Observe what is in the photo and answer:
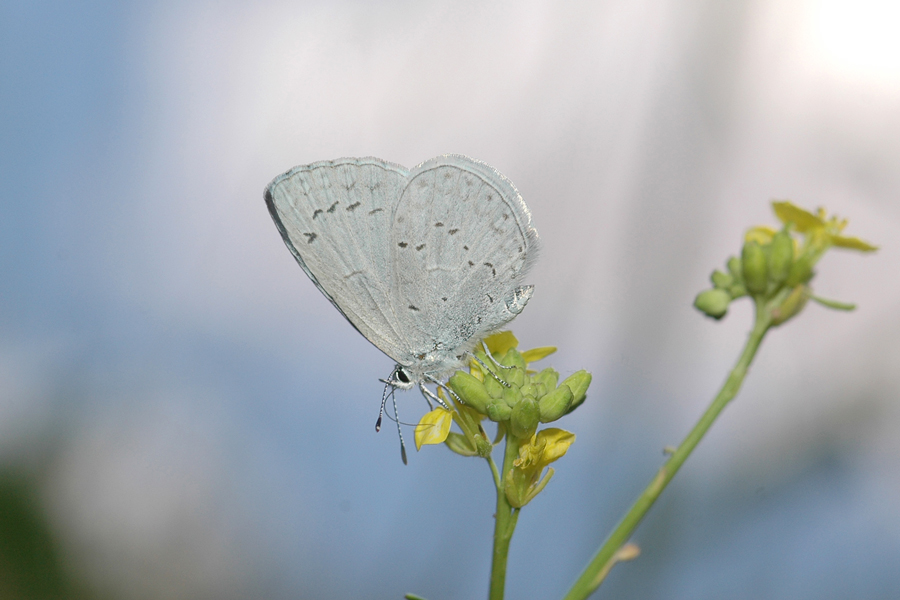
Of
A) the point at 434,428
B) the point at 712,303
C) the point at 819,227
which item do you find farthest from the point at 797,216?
the point at 434,428

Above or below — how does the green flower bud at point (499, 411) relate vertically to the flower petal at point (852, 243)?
below

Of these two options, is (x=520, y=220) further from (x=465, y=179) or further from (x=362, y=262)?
(x=362, y=262)

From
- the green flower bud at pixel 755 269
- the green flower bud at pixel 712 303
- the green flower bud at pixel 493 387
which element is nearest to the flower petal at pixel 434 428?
the green flower bud at pixel 493 387

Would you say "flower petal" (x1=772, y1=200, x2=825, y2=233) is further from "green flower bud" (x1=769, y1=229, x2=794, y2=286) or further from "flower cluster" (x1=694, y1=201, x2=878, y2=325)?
"green flower bud" (x1=769, y1=229, x2=794, y2=286)

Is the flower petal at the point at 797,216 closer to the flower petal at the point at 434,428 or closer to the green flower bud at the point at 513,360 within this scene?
the green flower bud at the point at 513,360

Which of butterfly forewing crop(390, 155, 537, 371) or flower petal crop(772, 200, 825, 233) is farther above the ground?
→ flower petal crop(772, 200, 825, 233)

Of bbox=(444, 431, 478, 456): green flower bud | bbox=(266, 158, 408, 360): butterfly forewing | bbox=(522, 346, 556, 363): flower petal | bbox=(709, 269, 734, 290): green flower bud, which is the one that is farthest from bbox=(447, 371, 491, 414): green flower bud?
bbox=(709, 269, 734, 290): green flower bud

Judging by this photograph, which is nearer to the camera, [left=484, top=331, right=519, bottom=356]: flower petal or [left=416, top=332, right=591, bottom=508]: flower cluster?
[left=416, top=332, right=591, bottom=508]: flower cluster
